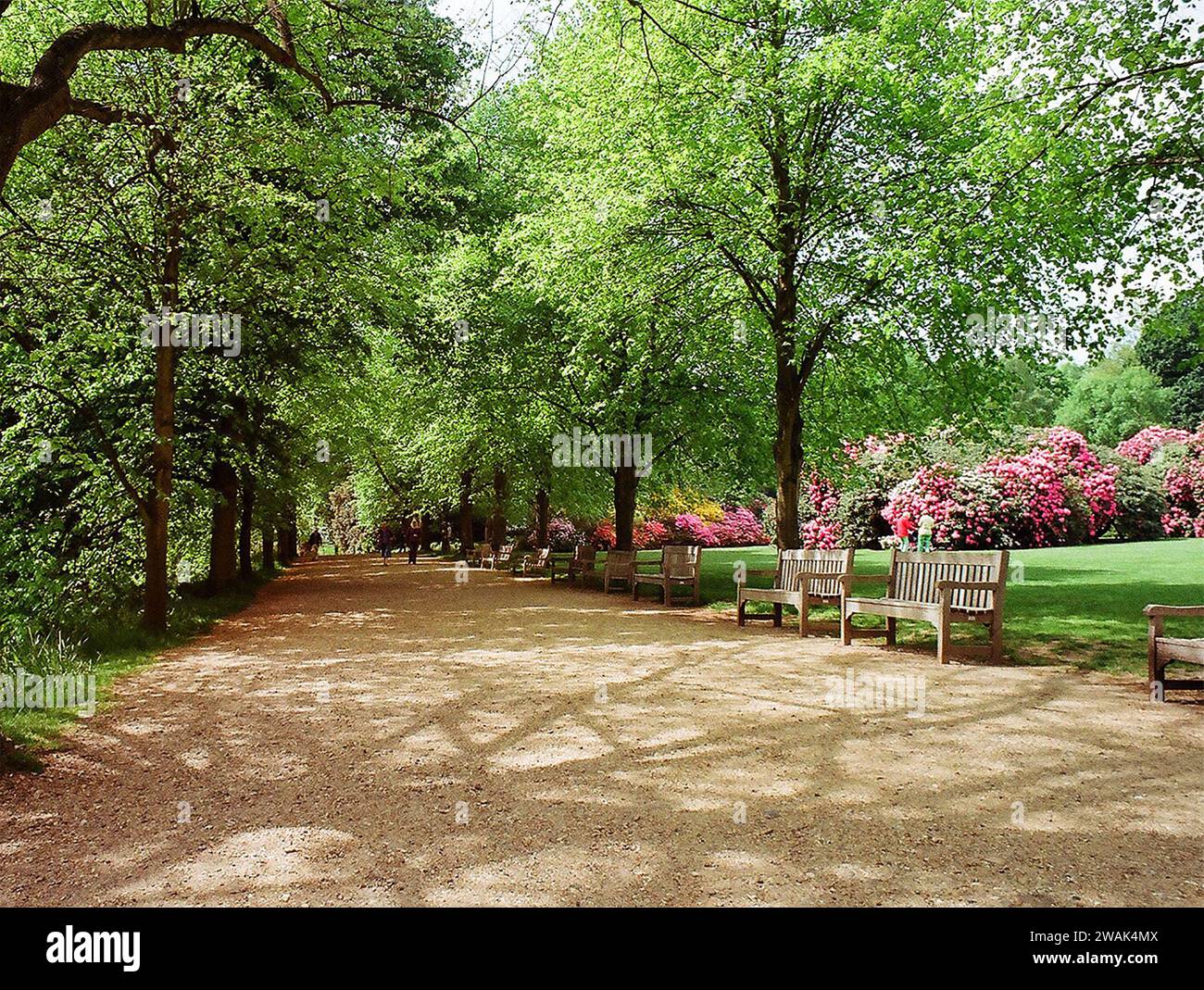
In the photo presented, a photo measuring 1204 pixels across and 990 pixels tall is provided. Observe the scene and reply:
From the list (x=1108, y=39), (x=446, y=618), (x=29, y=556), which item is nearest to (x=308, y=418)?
(x=446, y=618)

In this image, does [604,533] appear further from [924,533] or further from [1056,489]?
[924,533]

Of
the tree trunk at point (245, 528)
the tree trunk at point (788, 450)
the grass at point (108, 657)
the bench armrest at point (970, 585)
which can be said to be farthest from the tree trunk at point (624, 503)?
the bench armrest at point (970, 585)

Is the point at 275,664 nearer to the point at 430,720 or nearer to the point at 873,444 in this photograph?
the point at 430,720

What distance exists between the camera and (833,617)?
1305cm

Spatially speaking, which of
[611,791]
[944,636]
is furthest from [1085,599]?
[611,791]

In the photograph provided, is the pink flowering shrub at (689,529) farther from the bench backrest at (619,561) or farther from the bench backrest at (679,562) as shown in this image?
the bench backrest at (679,562)

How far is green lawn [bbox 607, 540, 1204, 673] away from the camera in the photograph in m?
9.63

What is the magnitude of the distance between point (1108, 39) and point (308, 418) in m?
17.8

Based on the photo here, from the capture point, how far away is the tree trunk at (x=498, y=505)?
29.7 metres

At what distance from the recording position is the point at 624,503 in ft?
66.4

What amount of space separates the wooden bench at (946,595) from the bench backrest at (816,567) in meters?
0.67

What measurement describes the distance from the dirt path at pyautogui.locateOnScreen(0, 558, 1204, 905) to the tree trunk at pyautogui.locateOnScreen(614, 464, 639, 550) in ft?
36.3

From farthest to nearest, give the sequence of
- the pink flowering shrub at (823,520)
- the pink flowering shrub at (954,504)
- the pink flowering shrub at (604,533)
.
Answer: the pink flowering shrub at (604,533) → the pink flowering shrub at (823,520) → the pink flowering shrub at (954,504)

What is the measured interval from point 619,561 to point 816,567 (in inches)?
286
